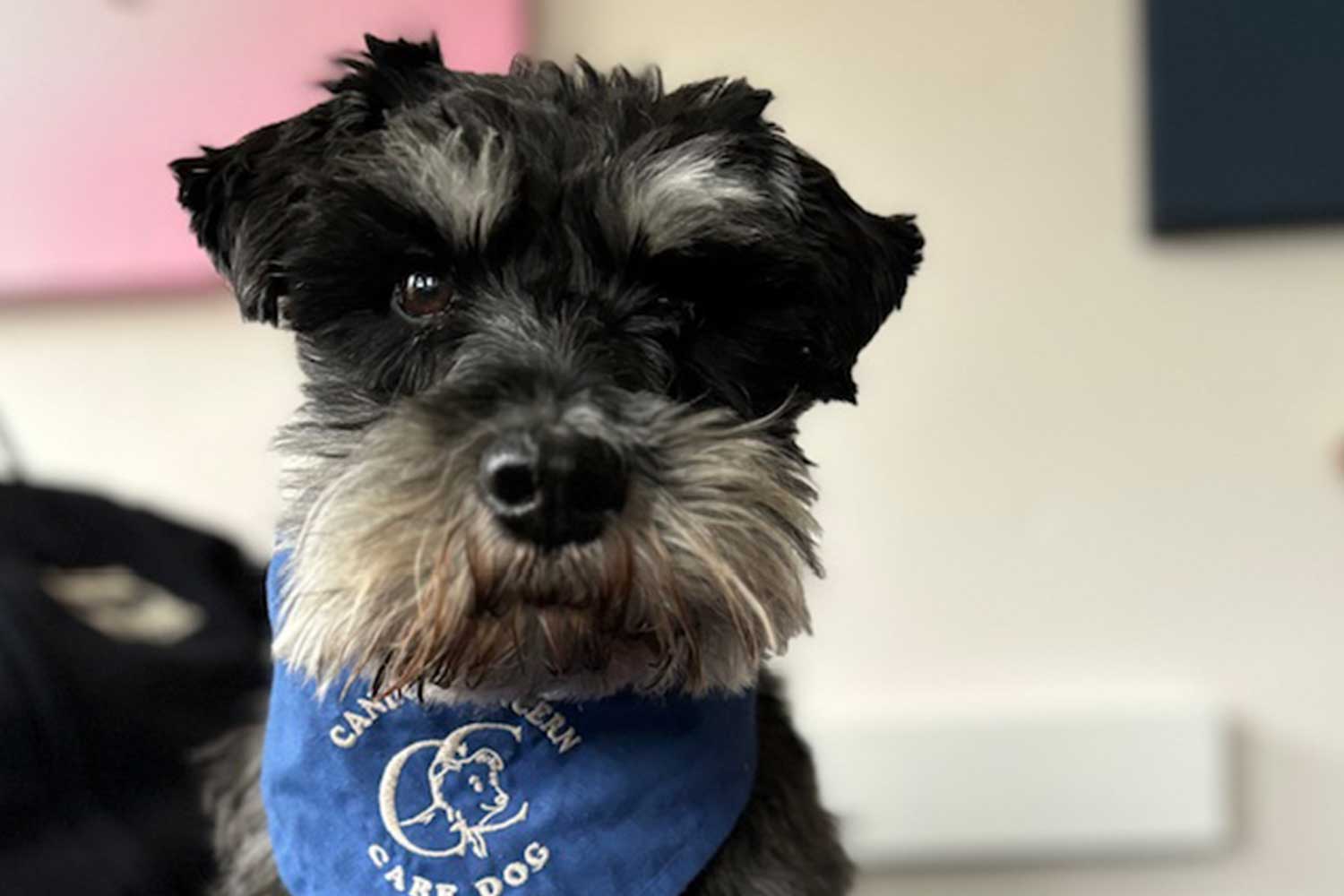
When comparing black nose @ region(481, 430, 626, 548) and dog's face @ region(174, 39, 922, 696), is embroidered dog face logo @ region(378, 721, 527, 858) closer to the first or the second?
dog's face @ region(174, 39, 922, 696)

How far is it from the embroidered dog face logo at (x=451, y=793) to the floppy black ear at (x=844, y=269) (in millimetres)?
376

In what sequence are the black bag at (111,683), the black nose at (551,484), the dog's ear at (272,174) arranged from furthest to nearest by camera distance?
the black bag at (111,683), the dog's ear at (272,174), the black nose at (551,484)

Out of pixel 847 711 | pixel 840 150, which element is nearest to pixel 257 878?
pixel 847 711

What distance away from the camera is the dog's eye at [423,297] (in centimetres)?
96

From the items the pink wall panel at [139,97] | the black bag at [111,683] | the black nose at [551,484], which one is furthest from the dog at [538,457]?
the pink wall panel at [139,97]

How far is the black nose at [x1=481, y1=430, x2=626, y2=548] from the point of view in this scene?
77 centimetres

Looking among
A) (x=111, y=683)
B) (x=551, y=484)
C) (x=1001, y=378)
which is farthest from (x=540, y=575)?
(x=1001, y=378)

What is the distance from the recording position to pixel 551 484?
772 mm

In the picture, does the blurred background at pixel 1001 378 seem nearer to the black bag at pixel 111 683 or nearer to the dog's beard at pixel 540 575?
the black bag at pixel 111 683

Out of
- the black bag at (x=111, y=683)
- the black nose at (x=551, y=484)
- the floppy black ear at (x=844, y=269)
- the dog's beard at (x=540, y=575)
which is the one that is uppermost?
the floppy black ear at (x=844, y=269)

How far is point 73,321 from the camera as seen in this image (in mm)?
1740

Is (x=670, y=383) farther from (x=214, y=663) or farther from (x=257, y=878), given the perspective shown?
(x=214, y=663)

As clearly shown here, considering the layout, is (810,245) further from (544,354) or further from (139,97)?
(139,97)

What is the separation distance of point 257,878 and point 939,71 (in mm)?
1216
